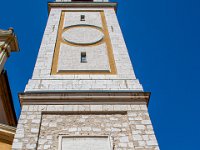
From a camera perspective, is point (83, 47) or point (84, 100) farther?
point (83, 47)

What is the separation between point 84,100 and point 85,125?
1.08 m

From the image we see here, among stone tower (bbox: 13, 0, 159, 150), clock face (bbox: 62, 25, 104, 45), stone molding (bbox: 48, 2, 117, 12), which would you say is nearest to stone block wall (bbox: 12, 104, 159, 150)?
stone tower (bbox: 13, 0, 159, 150)

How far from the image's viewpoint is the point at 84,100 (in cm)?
956

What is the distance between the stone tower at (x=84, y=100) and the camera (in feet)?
26.8

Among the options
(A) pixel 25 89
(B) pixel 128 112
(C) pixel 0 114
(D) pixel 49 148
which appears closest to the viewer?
(D) pixel 49 148

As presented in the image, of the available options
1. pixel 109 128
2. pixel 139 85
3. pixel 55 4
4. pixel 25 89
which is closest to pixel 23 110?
pixel 25 89

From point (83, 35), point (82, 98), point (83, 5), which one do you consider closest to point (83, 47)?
point (83, 35)

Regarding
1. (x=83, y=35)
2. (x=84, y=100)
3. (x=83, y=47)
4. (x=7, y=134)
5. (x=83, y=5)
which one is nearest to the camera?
(x=7, y=134)

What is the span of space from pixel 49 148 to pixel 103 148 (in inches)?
52.4

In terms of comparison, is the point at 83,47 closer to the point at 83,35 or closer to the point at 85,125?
the point at 83,35

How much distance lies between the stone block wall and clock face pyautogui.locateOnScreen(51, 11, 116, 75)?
7.67ft

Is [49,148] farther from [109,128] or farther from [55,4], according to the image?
[55,4]

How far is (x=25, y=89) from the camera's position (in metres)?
10.0

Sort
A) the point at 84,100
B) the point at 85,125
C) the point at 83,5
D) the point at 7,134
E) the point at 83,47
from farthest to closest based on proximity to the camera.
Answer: the point at 83,5 → the point at 83,47 → the point at 84,100 → the point at 7,134 → the point at 85,125
